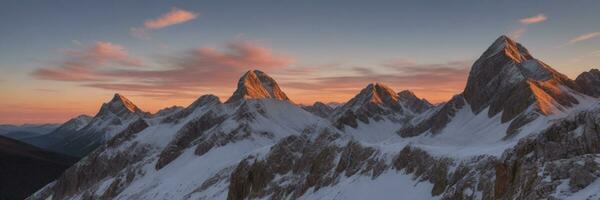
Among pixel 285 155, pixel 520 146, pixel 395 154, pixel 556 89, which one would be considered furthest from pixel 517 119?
pixel 520 146

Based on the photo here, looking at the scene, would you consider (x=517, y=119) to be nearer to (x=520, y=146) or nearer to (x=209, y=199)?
(x=209, y=199)

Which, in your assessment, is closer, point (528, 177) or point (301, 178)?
point (528, 177)

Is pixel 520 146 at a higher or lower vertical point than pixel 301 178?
higher

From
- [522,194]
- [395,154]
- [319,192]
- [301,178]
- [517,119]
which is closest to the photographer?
[522,194]

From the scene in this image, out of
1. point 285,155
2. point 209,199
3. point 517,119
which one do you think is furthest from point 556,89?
point 209,199

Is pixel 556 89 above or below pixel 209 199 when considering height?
above

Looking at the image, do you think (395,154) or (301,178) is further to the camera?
(301,178)

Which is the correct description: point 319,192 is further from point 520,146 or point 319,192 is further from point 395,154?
point 520,146

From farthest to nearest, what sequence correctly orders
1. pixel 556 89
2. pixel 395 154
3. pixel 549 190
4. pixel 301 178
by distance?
pixel 556 89
pixel 301 178
pixel 395 154
pixel 549 190

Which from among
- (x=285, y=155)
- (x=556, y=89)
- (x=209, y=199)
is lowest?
(x=209, y=199)
